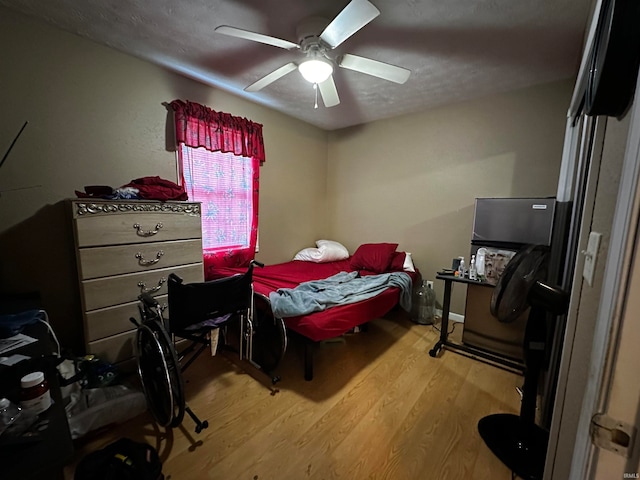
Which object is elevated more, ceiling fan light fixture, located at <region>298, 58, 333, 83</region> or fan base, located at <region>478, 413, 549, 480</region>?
ceiling fan light fixture, located at <region>298, 58, 333, 83</region>

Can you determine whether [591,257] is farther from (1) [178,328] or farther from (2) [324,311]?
(1) [178,328]

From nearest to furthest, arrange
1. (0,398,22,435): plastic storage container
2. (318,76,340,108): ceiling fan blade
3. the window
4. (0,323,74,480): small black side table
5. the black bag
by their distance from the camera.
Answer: (0,323,74,480): small black side table
(0,398,22,435): plastic storage container
the black bag
(318,76,340,108): ceiling fan blade
the window

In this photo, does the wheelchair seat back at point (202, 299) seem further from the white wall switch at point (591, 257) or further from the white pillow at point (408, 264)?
the white pillow at point (408, 264)

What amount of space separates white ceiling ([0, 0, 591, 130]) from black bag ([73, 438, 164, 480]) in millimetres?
2322

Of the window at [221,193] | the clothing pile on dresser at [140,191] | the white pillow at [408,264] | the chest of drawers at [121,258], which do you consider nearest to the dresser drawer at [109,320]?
the chest of drawers at [121,258]

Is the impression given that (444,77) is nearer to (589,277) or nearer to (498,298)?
(498,298)

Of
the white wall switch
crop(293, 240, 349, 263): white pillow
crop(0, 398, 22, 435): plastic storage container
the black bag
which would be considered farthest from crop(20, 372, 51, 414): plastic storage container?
crop(293, 240, 349, 263): white pillow

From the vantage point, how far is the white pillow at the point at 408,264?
122 inches

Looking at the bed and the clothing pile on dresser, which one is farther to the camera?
the bed

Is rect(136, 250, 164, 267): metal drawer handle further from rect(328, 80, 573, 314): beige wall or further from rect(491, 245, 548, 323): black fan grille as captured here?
rect(328, 80, 573, 314): beige wall

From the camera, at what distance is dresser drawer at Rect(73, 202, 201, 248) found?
1649 mm

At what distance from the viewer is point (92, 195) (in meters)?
1.78

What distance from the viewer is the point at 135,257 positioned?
6.10ft

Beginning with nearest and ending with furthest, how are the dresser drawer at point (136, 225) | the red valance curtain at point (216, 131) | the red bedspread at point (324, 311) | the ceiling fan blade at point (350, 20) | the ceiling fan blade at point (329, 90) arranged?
the ceiling fan blade at point (350, 20)
the dresser drawer at point (136, 225)
the red bedspread at point (324, 311)
the ceiling fan blade at point (329, 90)
the red valance curtain at point (216, 131)
